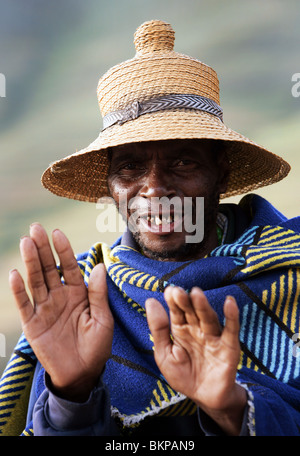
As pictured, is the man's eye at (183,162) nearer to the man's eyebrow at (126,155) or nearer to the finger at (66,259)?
the man's eyebrow at (126,155)

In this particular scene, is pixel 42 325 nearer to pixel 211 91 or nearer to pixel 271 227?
pixel 271 227

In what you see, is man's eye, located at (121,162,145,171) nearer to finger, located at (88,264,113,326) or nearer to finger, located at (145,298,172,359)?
finger, located at (88,264,113,326)

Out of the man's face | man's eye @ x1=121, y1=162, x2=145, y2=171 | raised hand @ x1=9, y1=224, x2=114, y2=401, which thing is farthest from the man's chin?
raised hand @ x1=9, y1=224, x2=114, y2=401

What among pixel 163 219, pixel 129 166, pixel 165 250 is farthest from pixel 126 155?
pixel 165 250

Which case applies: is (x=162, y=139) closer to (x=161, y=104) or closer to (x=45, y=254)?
(x=161, y=104)

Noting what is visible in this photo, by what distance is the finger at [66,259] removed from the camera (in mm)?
1604

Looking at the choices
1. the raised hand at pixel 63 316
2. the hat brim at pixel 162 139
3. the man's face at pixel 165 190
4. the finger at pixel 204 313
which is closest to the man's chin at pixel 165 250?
the man's face at pixel 165 190

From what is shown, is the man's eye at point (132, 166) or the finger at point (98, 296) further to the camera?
the man's eye at point (132, 166)

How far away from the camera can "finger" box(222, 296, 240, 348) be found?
1.30 meters

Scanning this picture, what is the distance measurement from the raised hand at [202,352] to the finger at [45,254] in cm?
35

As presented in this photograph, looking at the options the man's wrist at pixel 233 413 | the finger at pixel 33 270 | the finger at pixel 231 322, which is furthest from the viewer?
the finger at pixel 33 270

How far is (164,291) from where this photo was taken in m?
1.89

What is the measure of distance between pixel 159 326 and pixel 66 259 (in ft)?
1.28

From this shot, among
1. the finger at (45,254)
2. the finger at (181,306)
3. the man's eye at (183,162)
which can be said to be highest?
the man's eye at (183,162)
